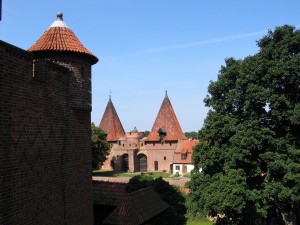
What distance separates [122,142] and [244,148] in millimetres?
44216

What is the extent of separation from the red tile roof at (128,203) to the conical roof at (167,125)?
1515 inches

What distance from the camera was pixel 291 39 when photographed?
16.8 meters

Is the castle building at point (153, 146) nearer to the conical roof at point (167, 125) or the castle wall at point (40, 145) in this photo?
the conical roof at point (167, 125)

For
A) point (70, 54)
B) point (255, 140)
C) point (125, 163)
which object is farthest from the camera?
point (125, 163)

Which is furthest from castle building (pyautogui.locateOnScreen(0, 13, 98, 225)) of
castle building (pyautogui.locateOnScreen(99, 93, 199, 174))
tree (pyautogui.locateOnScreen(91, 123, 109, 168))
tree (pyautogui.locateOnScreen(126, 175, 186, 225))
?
castle building (pyautogui.locateOnScreen(99, 93, 199, 174))

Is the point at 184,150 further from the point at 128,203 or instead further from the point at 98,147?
the point at 128,203

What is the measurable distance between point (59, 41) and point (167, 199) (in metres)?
9.90

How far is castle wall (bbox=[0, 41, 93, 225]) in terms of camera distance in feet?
23.6

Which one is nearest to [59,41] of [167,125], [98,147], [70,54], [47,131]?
[70,54]

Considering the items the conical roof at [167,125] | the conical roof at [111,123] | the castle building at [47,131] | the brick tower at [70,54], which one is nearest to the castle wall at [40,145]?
the castle building at [47,131]

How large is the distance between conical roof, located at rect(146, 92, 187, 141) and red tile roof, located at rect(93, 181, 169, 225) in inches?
1515

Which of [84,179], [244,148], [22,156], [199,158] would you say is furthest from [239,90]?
[22,156]

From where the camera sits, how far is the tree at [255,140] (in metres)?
16.0

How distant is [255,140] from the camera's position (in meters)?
16.1
